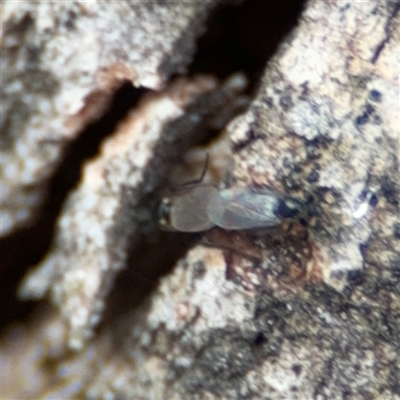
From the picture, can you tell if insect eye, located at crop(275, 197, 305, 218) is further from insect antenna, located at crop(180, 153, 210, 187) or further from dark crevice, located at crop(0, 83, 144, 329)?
dark crevice, located at crop(0, 83, 144, 329)

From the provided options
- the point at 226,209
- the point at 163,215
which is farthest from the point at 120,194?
the point at 226,209

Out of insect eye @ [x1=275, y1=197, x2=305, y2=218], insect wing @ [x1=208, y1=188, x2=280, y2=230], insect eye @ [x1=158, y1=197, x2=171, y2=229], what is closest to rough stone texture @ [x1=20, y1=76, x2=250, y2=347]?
insect eye @ [x1=158, y1=197, x2=171, y2=229]

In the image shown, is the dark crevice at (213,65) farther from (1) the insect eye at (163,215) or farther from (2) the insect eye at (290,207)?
(2) the insect eye at (290,207)

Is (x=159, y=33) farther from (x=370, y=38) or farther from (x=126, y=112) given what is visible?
(x=370, y=38)

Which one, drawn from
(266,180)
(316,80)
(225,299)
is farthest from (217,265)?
(316,80)

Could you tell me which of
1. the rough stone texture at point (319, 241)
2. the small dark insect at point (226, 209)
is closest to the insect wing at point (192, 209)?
the small dark insect at point (226, 209)

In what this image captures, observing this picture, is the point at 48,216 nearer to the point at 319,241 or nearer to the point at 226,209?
the point at 226,209
